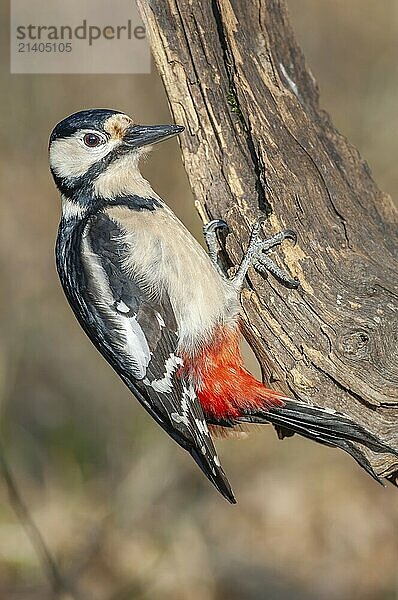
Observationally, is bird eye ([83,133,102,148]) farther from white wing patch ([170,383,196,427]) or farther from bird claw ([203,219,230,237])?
white wing patch ([170,383,196,427])

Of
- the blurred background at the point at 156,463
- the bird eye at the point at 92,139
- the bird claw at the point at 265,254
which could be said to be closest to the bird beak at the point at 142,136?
the bird eye at the point at 92,139

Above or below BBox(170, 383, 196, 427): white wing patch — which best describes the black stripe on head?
above

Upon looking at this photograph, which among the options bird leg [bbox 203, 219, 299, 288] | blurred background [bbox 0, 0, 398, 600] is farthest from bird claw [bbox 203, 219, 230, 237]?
blurred background [bbox 0, 0, 398, 600]

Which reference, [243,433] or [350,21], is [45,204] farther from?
[243,433]

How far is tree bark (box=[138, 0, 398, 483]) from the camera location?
3523 millimetres

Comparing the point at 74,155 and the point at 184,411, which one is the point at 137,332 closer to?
the point at 184,411

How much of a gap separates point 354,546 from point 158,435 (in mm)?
1536

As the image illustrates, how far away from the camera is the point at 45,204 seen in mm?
7305

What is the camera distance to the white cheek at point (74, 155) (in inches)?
157

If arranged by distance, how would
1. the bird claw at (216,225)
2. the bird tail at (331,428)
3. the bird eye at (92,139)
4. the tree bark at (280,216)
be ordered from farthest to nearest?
the bird eye at (92,139), the bird claw at (216,225), the tree bark at (280,216), the bird tail at (331,428)

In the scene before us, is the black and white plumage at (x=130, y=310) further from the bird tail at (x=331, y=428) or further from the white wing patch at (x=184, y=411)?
the bird tail at (x=331, y=428)

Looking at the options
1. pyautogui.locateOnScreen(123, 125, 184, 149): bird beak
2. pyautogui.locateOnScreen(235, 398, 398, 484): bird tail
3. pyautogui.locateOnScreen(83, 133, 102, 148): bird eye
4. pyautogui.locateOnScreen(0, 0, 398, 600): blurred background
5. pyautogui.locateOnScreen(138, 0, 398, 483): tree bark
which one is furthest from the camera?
pyautogui.locateOnScreen(0, 0, 398, 600): blurred background

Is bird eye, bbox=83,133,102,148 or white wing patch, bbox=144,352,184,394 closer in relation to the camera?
white wing patch, bbox=144,352,184,394

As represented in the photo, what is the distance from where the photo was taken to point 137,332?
3.79 metres
